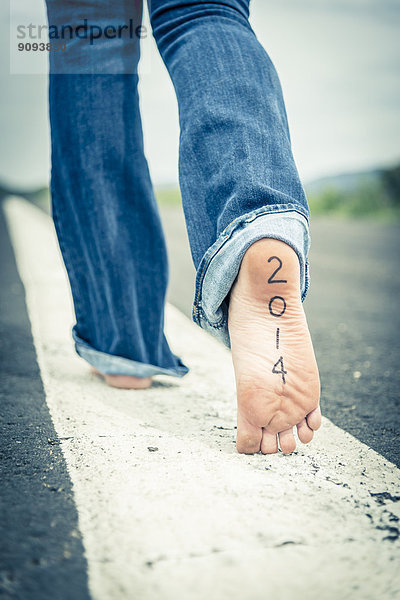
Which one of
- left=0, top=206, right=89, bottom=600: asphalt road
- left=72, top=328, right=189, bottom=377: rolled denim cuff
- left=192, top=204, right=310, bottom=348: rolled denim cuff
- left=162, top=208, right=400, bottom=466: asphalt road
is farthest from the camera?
left=72, top=328, right=189, bottom=377: rolled denim cuff

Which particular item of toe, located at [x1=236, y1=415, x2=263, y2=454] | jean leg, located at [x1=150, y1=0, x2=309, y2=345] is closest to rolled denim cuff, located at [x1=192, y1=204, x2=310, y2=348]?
jean leg, located at [x1=150, y1=0, x2=309, y2=345]

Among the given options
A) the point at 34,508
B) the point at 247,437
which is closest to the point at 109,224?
the point at 247,437

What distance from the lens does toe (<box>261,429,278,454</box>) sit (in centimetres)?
112

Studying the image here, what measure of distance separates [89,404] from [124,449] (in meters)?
0.32

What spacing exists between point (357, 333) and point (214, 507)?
1.71 m

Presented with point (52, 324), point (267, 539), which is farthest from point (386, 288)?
point (267, 539)

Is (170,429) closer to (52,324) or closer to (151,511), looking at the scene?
(151,511)

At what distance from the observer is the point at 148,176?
1.62 metres

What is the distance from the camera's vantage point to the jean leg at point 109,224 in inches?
59.3

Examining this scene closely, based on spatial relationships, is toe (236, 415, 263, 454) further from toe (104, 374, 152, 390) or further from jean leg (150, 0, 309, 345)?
toe (104, 374, 152, 390)

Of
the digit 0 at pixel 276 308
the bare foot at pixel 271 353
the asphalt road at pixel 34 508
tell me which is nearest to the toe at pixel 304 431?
the bare foot at pixel 271 353

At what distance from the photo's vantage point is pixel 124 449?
113 cm

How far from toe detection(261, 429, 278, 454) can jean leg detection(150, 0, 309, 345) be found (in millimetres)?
240

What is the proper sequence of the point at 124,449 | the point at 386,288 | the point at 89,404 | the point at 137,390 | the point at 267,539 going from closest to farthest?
the point at 267,539 → the point at 124,449 → the point at 89,404 → the point at 137,390 → the point at 386,288
